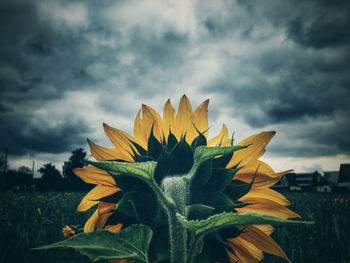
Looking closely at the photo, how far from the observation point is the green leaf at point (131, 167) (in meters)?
0.43

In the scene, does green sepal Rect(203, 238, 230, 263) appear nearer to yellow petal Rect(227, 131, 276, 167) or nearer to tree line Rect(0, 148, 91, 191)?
yellow petal Rect(227, 131, 276, 167)

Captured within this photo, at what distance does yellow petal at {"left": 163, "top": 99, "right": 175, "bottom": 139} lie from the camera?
77cm

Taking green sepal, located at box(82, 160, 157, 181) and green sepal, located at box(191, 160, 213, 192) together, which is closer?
green sepal, located at box(82, 160, 157, 181)

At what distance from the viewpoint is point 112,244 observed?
0.46m

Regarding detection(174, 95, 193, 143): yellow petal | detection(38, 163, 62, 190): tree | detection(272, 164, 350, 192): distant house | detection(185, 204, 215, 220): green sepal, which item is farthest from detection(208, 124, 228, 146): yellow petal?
detection(272, 164, 350, 192): distant house

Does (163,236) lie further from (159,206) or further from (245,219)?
(245,219)

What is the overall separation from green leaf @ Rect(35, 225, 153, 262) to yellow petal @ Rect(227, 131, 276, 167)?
1.01 ft

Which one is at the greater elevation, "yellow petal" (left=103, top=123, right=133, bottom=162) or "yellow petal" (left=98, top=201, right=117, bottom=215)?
"yellow petal" (left=103, top=123, right=133, bottom=162)

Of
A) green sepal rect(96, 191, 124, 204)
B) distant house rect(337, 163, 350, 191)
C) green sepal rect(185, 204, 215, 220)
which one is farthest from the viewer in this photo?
distant house rect(337, 163, 350, 191)

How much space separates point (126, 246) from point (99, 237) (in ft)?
0.19

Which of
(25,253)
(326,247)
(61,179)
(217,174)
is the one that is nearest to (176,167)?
(217,174)

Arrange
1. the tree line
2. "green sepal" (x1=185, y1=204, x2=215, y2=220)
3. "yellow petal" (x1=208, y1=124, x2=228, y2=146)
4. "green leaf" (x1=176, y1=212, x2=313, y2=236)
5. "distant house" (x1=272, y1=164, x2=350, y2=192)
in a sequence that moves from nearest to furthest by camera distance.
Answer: "green leaf" (x1=176, y1=212, x2=313, y2=236) < "green sepal" (x1=185, y1=204, x2=215, y2=220) < "yellow petal" (x1=208, y1=124, x2=228, y2=146) < the tree line < "distant house" (x1=272, y1=164, x2=350, y2=192)

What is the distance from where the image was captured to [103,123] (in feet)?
2.57

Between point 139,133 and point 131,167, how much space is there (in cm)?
35
